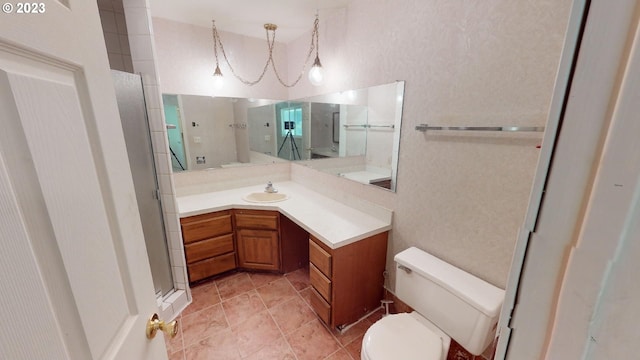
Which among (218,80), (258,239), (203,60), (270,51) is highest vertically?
(270,51)

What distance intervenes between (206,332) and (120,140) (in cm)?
168

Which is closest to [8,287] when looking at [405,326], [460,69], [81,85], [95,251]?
[95,251]

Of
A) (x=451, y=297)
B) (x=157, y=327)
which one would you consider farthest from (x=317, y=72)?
(x=157, y=327)

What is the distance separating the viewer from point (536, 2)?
96cm

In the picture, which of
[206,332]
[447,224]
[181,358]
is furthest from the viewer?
[206,332]

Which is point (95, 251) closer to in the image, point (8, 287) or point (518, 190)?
point (8, 287)

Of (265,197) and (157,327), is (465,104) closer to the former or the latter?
(157,327)

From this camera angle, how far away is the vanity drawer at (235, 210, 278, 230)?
2160 millimetres

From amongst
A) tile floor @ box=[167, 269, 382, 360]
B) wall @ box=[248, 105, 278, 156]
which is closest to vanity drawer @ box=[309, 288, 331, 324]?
tile floor @ box=[167, 269, 382, 360]

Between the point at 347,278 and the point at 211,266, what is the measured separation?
1310mm

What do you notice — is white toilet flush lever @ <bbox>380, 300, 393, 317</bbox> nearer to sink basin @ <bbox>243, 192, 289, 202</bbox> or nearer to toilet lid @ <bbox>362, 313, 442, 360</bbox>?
toilet lid @ <bbox>362, 313, 442, 360</bbox>

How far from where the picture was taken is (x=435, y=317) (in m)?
1.30

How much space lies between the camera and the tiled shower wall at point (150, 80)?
1479 millimetres

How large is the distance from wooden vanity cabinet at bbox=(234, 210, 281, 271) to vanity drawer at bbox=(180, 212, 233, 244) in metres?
0.10
